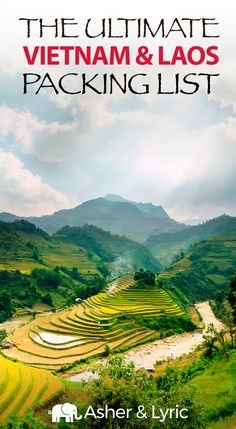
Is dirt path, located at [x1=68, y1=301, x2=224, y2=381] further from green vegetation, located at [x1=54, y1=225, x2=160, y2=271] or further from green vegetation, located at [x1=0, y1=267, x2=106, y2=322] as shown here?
green vegetation, located at [x1=54, y1=225, x2=160, y2=271]

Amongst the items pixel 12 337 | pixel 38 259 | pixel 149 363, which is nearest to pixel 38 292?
pixel 38 259

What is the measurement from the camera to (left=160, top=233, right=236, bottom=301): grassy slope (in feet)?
209

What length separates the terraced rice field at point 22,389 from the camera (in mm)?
14797

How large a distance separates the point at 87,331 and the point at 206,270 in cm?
4677

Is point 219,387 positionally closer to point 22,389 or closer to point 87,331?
point 22,389

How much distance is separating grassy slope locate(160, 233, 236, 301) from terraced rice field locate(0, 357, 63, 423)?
44714mm

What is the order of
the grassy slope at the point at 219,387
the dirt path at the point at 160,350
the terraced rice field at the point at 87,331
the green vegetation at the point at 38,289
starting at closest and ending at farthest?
the grassy slope at the point at 219,387, the dirt path at the point at 160,350, the terraced rice field at the point at 87,331, the green vegetation at the point at 38,289

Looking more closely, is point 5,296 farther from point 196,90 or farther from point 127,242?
point 127,242

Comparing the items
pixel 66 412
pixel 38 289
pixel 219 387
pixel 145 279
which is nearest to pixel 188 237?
pixel 38 289

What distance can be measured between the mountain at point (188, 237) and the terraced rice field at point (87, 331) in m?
115

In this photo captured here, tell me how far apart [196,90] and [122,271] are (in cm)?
10106

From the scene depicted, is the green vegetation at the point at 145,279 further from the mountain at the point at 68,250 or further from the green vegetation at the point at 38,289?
the mountain at the point at 68,250

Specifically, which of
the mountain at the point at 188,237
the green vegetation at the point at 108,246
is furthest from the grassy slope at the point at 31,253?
the mountain at the point at 188,237

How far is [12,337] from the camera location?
34656 millimetres
